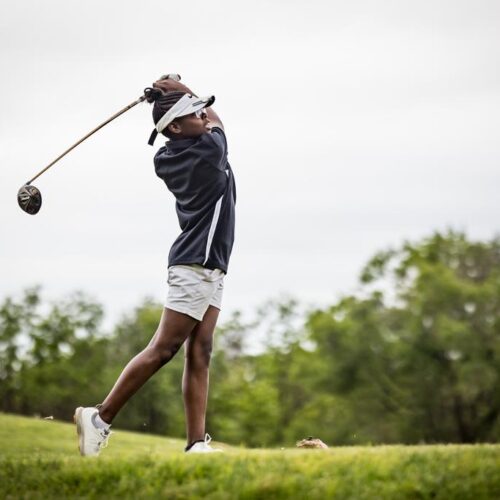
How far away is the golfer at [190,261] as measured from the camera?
23.6 feet

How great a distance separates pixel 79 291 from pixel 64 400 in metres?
8.60

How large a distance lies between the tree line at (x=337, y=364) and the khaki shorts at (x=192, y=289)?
137ft

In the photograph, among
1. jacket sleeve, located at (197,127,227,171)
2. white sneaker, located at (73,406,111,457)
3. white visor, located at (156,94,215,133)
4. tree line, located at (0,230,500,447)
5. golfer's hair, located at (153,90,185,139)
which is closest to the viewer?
white sneaker, located at (73,406,111,457)

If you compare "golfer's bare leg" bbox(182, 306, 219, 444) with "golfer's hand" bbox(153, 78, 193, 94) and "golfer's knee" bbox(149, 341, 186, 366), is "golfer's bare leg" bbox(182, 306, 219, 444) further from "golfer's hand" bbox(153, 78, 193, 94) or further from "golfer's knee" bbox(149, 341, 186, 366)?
"golfer's hand" bbox(153, 78, 193, 94)

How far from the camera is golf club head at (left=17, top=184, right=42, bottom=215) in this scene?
8.12m

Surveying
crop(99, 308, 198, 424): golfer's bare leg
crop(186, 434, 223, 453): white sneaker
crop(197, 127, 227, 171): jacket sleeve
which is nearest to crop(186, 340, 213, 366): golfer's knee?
crop(99, 308, 198, 424): golfer's bare leg

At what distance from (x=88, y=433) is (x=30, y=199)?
2.22 metres

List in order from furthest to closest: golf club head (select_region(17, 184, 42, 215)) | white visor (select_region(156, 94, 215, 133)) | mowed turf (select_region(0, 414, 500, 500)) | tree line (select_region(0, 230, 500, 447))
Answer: tree line (select_region(0, 230, 500, 447)) → golf club head (select_region(17, 184, 42, 215)) → white visor (select_region(156, 94, 215, 133)) → mowed turf (select_region(0, 414, 500, 500))

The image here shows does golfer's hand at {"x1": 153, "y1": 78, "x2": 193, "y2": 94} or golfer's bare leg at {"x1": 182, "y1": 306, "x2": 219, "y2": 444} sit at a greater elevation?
golfer's hand at {"x1": 153, "y1": 78, "x2": 193, "y2": 94}

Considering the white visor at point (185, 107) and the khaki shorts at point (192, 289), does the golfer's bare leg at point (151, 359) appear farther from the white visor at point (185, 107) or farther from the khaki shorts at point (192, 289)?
the white visor at point (185, 107)

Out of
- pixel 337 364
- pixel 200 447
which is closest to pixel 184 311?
pixel 200 447

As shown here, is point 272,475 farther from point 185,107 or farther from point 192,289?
point 185,107

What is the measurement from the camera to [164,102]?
24.8ft

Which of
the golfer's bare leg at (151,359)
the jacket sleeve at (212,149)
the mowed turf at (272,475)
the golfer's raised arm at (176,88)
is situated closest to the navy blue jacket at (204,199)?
the jacket sleeve at (212,149)
